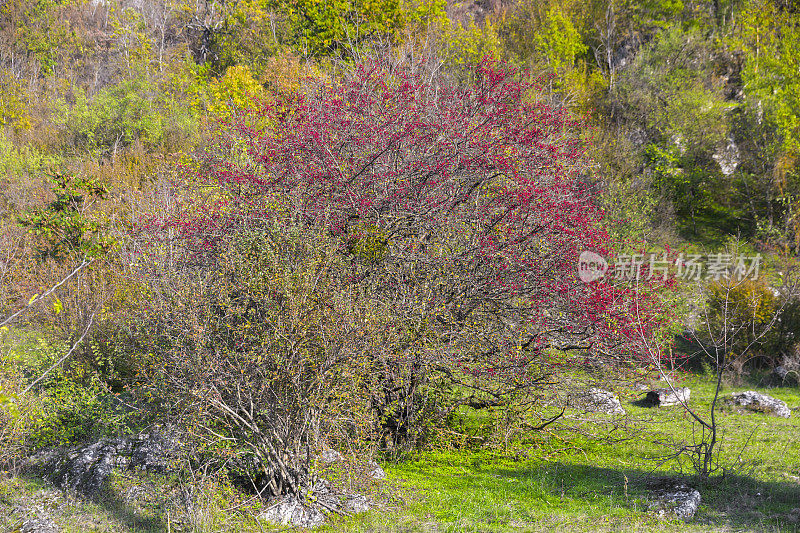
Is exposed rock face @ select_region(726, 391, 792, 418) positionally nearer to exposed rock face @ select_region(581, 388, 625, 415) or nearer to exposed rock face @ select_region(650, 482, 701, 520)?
exposed rock face @ select_region(581, 388, 625, 415)

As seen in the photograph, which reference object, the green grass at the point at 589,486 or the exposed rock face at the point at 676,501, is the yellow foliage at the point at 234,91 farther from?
the exposed rock face at the point at 676,501

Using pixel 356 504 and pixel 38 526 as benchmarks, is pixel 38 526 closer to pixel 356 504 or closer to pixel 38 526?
pixel 38 526

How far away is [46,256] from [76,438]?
29.4ft

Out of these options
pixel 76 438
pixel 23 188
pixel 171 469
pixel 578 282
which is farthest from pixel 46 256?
pixel 578 282

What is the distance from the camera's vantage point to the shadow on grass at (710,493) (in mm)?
7113

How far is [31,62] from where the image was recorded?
1524 inches

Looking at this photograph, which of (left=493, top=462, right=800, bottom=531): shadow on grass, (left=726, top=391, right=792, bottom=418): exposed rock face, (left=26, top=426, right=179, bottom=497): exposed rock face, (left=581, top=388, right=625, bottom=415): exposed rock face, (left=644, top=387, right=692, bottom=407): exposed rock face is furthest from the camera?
(left=644, top=387, right=692, bottom=407): exposed rock face

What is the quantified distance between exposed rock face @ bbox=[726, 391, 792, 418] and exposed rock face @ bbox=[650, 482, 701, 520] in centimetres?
718

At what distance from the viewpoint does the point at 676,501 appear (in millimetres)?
7617

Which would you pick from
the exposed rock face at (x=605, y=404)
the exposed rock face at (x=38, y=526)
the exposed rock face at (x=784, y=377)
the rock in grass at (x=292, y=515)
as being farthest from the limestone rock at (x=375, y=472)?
the exposed rock face at (x=784, y=377)

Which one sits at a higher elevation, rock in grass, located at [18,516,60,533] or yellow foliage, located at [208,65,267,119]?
yellow foliage, located at [208,65,267,119]

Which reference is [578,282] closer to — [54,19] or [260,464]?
[260,464]

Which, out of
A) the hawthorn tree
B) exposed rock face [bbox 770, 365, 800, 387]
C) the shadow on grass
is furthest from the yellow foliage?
exposed rock face [bbox 770, 365, 800, 387]

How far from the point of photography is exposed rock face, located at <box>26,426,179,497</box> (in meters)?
9.22
